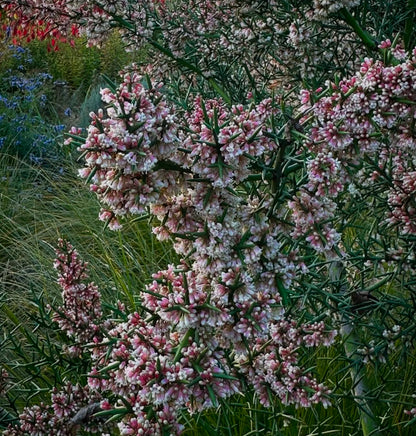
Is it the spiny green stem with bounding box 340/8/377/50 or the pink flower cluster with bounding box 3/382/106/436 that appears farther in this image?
the spiny green stem with bounding box 340/8/377/50

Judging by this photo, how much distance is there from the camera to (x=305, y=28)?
2.42 metres

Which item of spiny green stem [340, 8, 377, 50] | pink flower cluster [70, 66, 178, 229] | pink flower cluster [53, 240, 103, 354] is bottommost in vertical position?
pink flower cluster [53, 240, 103, 354]

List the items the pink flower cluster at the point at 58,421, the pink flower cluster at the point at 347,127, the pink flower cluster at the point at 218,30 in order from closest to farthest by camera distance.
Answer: the pink flower cluster at the point at 347,127 < the pink flower cluster at the point at 58,421 < the pink flower cluster at the point at 218,30

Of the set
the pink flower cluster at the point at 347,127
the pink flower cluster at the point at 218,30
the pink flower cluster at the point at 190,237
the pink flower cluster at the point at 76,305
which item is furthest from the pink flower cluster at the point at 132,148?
the pink flower cluster at the point at 218,30

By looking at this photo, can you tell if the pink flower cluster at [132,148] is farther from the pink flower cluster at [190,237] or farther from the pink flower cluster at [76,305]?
the pink flower cluster at [76,305]

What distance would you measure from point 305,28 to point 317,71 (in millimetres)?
235

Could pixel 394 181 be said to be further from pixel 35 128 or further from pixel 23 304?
pixel 35 128

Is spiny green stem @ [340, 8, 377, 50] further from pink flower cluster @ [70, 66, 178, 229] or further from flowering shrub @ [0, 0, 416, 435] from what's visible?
pink flower cluster @ [70, 66, 178, 229]

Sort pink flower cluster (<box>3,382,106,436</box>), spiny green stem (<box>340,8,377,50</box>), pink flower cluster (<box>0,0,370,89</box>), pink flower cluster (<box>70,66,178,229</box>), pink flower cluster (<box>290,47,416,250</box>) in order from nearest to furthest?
pink flower cluster (<box>70,66,178,229</box>)
pink flower cluster (<box>290,47,416,250</box>)
pink flower cluster (<box>3,382,106,436</box>)
spiny green stem (<box>340,8,377,50</box>)
pink flower cluster (<box>0,0,370,89</box>)

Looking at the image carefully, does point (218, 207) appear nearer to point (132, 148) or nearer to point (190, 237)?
point (190, 237)

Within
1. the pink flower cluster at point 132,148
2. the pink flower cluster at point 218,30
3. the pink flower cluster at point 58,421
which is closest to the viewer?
the pink flower cluster at point 132,148

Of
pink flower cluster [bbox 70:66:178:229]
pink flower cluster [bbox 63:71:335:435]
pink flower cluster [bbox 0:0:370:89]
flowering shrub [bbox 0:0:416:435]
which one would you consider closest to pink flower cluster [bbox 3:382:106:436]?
flowering shrub [bbox 0:0:416:435]

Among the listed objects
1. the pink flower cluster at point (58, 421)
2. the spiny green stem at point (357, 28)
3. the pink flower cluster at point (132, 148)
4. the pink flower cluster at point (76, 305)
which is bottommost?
the pink flower cluster at point (58, 421)

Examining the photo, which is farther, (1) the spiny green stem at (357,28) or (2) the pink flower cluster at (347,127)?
(1) the spiny green stem at (357,28)
